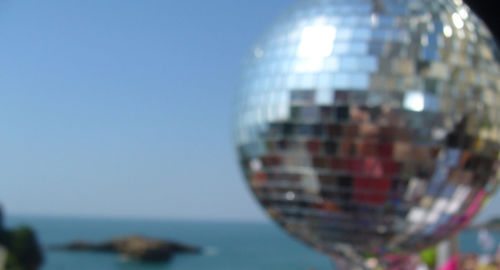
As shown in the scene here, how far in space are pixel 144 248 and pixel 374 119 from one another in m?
18.3

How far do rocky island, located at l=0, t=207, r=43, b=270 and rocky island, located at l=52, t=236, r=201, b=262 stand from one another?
27.5ft

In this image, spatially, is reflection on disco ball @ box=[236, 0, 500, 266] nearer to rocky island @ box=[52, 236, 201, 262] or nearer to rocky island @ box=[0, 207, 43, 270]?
rocky island @ box=[0, 207, 43, 270]

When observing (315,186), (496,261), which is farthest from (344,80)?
(496,261)

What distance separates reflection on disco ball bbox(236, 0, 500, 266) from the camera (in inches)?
42.0

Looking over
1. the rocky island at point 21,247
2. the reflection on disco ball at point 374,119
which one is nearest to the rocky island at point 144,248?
the rocky island at point 21,247

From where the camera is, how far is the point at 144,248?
18891 millimetres

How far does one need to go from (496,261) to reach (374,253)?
10.5 feet

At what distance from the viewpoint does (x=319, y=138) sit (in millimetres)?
1077

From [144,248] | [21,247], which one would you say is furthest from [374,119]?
[144,248]

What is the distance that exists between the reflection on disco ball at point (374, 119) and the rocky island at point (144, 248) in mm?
18055

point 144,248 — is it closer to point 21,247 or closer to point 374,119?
point 21,247

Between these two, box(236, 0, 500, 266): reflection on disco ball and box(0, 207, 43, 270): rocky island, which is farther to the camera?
box(0, 207, 43, 270): rocky island

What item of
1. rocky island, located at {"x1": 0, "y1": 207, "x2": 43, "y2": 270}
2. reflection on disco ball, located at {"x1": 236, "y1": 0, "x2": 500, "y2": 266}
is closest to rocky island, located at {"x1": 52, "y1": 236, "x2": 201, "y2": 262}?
rocky island, located at {"x1": 0, "y1": 207, "x2": 43, "y2": 270}

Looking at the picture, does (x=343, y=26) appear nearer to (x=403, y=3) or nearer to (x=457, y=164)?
(x=403, y=3)
